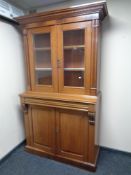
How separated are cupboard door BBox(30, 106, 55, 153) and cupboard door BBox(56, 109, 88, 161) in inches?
4.3

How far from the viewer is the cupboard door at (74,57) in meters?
1.71

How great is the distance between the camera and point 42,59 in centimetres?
208

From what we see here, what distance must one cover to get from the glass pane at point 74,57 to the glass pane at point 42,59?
25cm

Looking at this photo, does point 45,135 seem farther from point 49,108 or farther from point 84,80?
point 84,80

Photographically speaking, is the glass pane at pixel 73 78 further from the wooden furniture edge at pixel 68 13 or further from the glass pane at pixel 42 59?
the wooden furniture edge at pixel 68 13

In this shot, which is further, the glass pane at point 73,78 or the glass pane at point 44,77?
the glass pane at point 44,77

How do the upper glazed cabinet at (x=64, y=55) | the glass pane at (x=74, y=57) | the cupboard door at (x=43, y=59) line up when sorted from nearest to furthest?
1. the upper glazed cabinet at (x=64, y=55)
2. the glass pane at (x=74, y=57)
3. the cupboard door at (x=43, y=59)

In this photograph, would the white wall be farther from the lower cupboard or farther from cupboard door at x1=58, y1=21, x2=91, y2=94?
cupboard door at x1=58, y1=21, x2=91, y2=94

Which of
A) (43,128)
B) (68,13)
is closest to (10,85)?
(43,128)

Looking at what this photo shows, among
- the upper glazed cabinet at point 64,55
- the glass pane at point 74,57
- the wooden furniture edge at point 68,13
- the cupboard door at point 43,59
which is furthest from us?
the cupboard door at point 43,59

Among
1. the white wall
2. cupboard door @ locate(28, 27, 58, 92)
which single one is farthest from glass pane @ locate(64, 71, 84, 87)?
the white wall

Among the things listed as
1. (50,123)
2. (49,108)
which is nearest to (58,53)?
(49,108)

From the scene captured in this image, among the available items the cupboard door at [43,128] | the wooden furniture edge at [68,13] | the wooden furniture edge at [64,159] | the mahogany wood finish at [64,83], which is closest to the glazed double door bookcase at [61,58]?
the mahogany wood finish at [64,83]

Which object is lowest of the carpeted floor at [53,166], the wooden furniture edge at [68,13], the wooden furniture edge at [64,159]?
the carpeted floor at [53,166]
